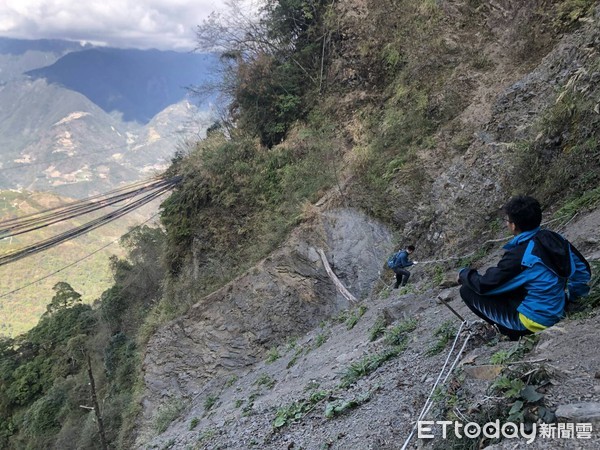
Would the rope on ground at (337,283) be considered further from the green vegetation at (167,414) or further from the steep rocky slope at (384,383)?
the green vegetation at (167,414)

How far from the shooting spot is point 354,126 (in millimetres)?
14188

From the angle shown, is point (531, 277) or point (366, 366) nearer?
point (531, 277)

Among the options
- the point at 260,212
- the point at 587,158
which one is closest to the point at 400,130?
the point at 260,212

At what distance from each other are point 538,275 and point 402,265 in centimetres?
584

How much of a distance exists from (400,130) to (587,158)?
632 centimetres

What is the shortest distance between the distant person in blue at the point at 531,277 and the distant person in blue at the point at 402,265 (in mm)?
5413

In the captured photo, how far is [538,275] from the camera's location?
133 inches

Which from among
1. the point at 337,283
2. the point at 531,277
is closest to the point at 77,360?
the point at 337,283

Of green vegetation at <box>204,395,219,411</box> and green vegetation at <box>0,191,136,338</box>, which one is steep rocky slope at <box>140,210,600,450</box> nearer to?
green vegetation at <box>204,395,219,411</box>

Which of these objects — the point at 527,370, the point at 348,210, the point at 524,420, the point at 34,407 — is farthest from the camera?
the point at 34,407

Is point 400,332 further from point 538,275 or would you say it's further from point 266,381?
point 266,381

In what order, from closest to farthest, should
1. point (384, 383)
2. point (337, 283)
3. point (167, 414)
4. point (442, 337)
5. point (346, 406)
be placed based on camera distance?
point (346, 406) < point (384, 383) < point (442, 337) < point (167, 414) < point (337, 283)

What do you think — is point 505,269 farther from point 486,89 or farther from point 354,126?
point 354,126

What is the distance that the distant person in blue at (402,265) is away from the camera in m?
9.20
